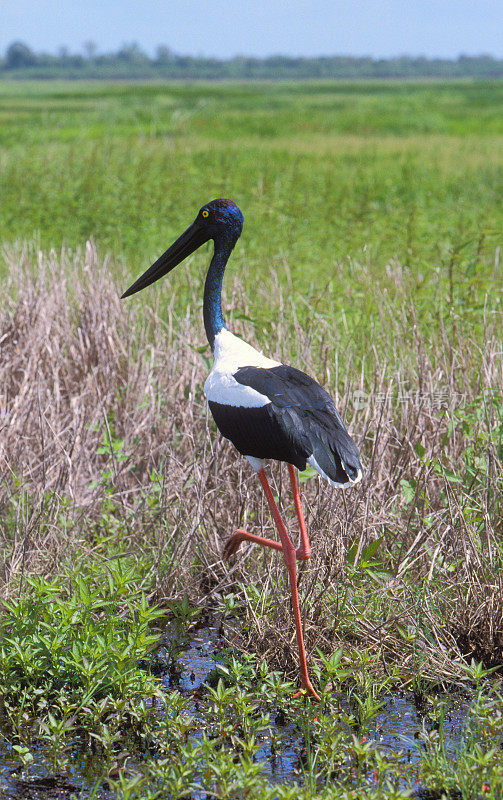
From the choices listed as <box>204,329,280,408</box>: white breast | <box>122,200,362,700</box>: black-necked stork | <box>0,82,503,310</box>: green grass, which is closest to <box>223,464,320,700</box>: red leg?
<box>122,200,362,700</box>: black-necked stork

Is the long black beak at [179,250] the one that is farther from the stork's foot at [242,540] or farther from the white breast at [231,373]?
the stork's foot at [242,540]

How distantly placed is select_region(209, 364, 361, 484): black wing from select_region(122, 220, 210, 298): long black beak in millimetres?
692

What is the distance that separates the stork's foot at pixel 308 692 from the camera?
126 inches

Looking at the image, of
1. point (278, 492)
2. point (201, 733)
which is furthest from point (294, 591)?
point (278, 492)

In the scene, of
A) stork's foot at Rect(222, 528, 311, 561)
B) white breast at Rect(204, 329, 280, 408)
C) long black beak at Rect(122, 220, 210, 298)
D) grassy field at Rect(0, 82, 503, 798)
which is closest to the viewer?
grassy field at Rect(0, 82, 503, 798)

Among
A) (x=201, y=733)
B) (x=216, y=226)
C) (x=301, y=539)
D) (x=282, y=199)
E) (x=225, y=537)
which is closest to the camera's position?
(x=201, y=733)

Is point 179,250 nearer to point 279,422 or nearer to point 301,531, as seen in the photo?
point 279,422

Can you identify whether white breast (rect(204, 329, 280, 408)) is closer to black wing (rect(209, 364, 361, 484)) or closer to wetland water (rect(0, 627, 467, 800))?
black wing (rect(209, 364, 361, 484))

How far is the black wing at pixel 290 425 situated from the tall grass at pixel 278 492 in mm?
416

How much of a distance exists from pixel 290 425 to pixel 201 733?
1.02 meters

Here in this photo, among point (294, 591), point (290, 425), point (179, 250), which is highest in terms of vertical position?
point (179, 250)

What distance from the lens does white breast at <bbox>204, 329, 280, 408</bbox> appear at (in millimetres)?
3162

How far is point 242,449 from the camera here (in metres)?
3.25

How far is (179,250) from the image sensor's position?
378cm
